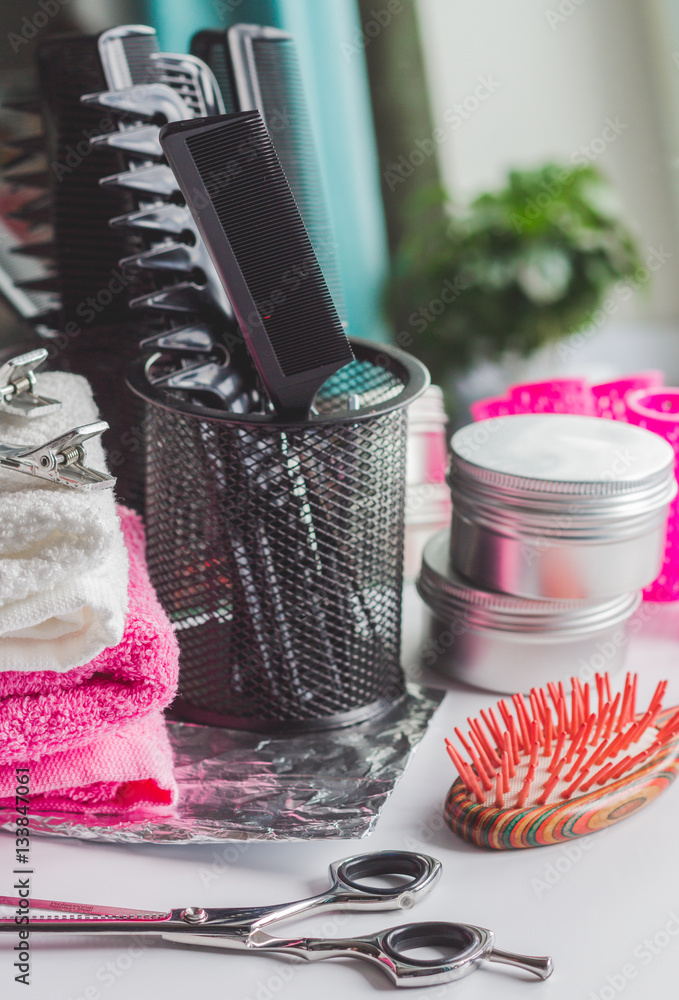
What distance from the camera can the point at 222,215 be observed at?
0.36 m

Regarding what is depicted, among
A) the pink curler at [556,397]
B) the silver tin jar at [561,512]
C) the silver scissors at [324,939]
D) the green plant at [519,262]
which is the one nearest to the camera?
the silver scissors at [324,939]

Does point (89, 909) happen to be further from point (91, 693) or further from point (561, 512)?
point (561, 512)

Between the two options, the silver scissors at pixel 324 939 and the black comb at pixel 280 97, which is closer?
the silver scissors at pixel 324 939

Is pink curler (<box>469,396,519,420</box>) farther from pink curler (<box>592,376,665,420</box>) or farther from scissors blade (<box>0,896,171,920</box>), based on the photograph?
scissors blade (<box>0,896,171,920</box>)

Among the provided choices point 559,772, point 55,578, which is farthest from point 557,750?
point 55,578

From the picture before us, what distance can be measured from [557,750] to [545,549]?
98mm

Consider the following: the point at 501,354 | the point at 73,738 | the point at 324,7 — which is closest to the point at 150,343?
the point at 73,738

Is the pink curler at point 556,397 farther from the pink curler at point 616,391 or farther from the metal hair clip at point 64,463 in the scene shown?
the metal hair clip at point 64,463

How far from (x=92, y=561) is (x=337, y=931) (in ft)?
0.54

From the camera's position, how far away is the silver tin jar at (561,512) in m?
0.43

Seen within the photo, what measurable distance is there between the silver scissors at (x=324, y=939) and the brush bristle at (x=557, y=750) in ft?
0.20

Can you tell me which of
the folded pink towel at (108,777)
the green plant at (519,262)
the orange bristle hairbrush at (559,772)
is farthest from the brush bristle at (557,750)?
the green plant at (519,262)

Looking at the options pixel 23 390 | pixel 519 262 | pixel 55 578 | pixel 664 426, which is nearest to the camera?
pixel 55 578

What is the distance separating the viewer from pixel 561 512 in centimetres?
43
